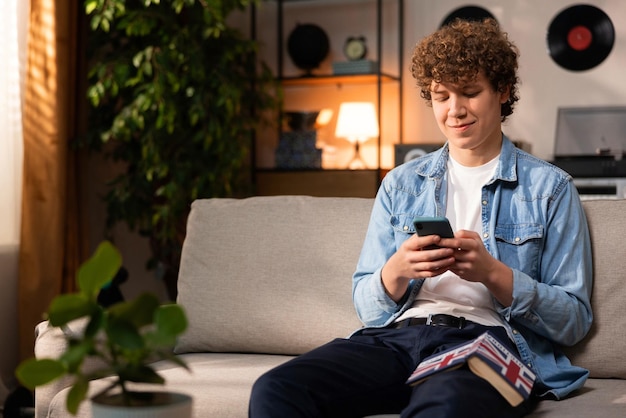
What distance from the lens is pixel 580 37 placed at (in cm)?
468

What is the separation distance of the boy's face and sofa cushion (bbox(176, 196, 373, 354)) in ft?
1.27

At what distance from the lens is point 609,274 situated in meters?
1.95


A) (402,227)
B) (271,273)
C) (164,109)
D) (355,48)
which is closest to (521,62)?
(355,48)

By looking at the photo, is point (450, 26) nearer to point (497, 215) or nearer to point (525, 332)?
point (497, 215)

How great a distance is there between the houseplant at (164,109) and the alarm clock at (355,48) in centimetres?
94

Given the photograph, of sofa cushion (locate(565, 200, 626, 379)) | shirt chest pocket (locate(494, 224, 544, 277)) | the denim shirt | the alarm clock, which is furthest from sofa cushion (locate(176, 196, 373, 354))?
the alarm clock

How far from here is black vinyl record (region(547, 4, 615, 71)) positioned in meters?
4.65

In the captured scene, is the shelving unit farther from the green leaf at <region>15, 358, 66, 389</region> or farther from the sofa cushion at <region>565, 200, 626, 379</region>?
the green leaf at <region>15, 358, 66, 389</region>

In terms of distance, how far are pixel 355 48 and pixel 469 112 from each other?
320 centimetres

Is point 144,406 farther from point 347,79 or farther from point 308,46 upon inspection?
point 308,46

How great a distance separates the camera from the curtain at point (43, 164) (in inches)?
139

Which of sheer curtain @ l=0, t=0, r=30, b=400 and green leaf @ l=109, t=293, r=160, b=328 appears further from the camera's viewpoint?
sheer curtain @ l=0, t=0, r=30, b=400

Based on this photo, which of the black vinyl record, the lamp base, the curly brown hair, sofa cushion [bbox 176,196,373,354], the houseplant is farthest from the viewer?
the lamp base

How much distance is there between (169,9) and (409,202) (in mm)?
2342
